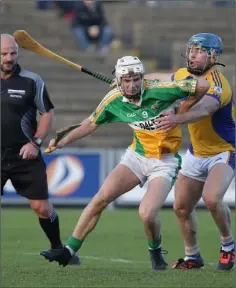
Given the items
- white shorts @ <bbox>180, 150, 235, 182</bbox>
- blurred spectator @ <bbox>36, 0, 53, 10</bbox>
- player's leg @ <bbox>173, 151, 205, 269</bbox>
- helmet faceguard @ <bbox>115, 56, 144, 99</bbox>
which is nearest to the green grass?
player's leg @ <bbox>173, 151, 205, 269</bbox>

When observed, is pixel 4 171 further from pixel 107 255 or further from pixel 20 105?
pixel 107 255

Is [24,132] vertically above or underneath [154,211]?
above

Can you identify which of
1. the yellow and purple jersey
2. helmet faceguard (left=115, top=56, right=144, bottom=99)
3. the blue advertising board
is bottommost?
the blue advertising board

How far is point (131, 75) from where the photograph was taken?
9.48 meters

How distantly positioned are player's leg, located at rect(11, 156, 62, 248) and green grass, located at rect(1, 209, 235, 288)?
1.48 ft

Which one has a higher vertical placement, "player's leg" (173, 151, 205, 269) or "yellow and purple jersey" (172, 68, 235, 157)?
"yellow and purple jersey" (172, 68, 235, 157)

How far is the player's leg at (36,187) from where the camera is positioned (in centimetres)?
1088

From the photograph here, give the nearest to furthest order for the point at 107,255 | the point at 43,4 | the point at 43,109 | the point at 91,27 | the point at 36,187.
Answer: the point at 36,187, the point at 43,109, the point at 107,255, the point at 91,27, the point at 43,4

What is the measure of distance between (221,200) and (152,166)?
2.61 ft

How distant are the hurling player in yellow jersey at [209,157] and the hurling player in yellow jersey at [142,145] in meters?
0.40

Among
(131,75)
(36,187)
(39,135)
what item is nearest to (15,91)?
(39,135)

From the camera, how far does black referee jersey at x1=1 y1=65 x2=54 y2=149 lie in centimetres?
1088

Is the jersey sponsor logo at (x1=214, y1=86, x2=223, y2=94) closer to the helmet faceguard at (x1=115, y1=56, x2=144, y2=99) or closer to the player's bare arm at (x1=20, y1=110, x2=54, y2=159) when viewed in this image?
the helmet faceguard at (x1=115, y1=56, x2=144, y2=99)

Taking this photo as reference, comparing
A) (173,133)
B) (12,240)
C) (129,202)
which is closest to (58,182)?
(129,202)
